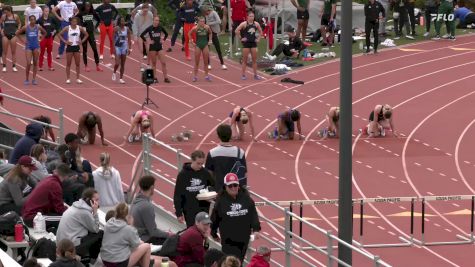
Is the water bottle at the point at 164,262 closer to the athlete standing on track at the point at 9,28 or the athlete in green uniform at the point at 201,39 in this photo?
the athlete in green uniform at the point at 201,39

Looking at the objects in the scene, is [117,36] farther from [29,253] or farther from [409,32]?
[29,253]

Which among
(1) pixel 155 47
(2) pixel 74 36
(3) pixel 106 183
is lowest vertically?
(1) pixel 155 47

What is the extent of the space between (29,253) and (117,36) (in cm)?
1836

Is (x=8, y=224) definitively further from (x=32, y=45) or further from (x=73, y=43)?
(x=32, y=45)

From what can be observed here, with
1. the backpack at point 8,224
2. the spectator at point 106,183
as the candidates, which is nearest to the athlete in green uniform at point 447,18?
the spectator at point 106,183

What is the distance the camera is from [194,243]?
1634cm

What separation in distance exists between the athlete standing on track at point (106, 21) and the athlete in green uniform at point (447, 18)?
945 cm

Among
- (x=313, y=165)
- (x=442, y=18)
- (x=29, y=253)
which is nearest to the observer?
(x=29, y=253)

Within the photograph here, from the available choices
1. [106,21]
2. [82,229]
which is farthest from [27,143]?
[106,21]

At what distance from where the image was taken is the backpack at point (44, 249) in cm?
1636

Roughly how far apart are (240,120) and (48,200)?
42.4ft

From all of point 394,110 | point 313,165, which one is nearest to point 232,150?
point 313,165

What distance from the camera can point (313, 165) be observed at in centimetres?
2944

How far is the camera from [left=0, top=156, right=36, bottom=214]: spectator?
1803 centimetres
